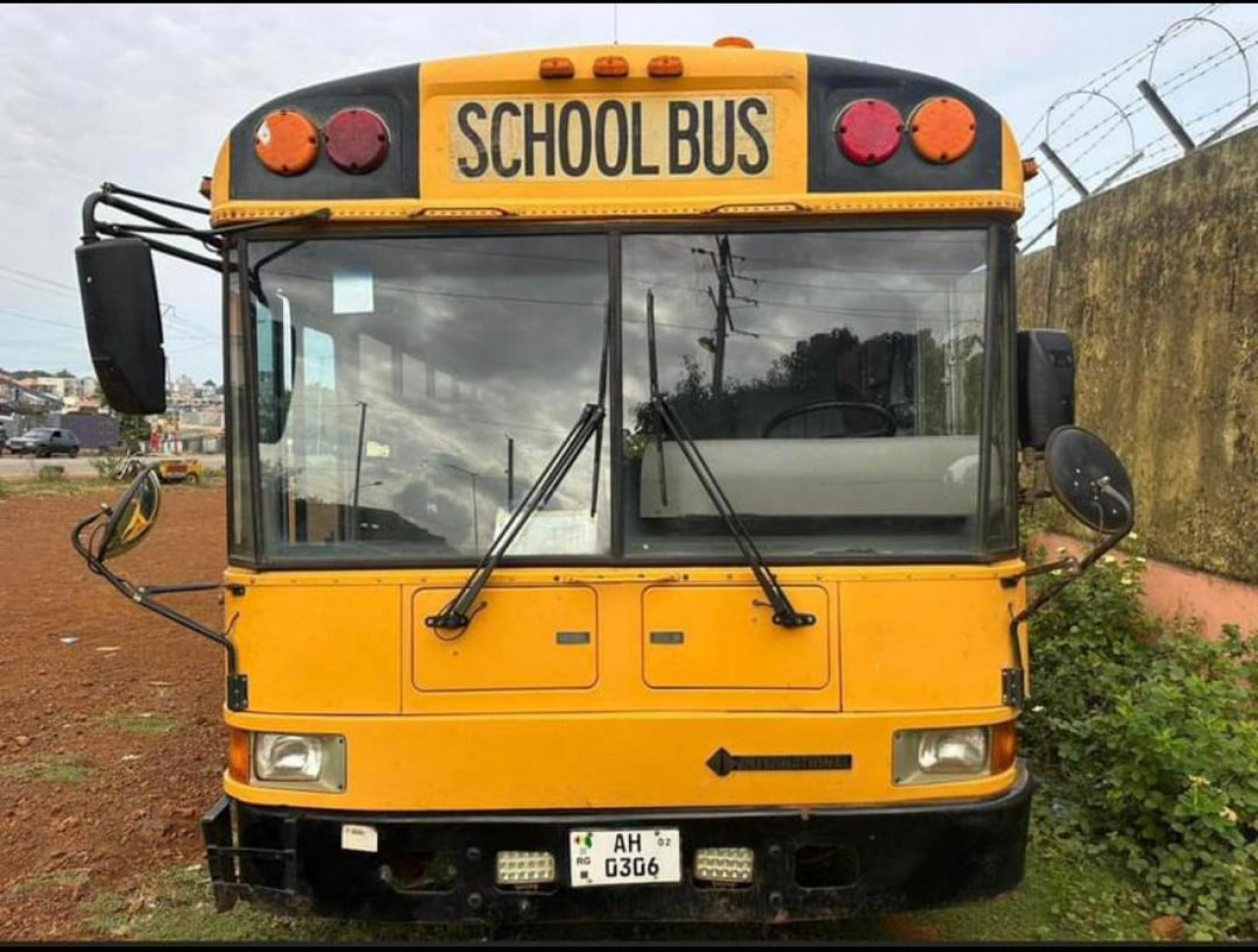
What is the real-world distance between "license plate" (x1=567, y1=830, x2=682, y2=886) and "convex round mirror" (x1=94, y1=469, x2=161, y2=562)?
1.55m

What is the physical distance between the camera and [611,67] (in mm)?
2629

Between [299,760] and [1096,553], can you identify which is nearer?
[1096,553]

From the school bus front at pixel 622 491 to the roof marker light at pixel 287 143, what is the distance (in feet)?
0.04

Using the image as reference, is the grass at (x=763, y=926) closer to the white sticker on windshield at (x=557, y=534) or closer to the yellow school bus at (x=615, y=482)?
the yellow school bus at (x=615, y=482)

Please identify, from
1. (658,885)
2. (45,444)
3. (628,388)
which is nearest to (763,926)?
(658,885)

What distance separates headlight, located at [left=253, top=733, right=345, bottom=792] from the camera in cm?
264

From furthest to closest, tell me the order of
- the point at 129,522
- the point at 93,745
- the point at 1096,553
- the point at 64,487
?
the point at 64,487, the point at 93,745, the point at 129,522, the point at 1096,553

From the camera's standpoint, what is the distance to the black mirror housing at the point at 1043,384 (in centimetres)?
278

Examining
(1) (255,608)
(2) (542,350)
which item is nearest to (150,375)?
(1) (255,608)

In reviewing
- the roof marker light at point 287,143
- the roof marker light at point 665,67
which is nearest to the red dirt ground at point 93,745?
the roof marker light at point 287,143

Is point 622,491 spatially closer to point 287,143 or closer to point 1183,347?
point 287,143

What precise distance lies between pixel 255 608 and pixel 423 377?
80 cm

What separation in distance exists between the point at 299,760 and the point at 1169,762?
3.11m

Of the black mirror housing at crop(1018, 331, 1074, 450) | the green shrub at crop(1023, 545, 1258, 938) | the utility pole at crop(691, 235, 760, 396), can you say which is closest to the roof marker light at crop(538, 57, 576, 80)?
the utility pole at crop(691, 235, 760, 396)
